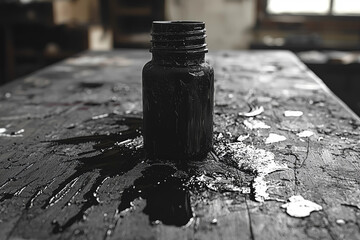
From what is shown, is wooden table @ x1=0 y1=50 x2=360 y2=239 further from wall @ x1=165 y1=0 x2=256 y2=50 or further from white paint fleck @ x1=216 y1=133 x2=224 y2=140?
wall @ x1=165 y1=0 x2=256 y2=50

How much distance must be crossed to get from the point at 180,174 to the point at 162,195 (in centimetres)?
10

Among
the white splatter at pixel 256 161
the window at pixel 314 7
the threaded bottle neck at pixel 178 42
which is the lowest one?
the white splatter at pixel 256 161

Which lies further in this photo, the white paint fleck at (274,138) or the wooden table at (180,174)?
the white paint fleck at (274,138)

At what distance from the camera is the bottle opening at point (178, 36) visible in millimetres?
872

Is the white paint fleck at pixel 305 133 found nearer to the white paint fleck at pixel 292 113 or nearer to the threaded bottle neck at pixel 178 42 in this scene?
the white paint fleck at pixel 292 113

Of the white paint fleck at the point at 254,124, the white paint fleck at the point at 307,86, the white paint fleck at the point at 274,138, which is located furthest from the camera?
the white paint fleck at the point at 307,86

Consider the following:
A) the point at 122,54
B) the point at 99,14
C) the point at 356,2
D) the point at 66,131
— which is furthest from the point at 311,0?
the point at 66,131

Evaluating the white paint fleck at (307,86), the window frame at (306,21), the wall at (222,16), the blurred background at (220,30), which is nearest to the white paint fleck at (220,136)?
the white paint fleck at (307,86)

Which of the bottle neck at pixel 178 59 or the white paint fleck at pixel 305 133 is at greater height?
the bottle neck at pixel 178 59

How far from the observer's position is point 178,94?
0.92 meters

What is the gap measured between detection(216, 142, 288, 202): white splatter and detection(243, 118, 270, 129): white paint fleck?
0.55 ft

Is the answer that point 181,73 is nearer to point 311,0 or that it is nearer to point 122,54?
point 122,54

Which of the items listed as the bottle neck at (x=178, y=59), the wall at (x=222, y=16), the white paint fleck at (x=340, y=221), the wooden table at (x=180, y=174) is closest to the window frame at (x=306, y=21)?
the wall at (x=222, y=16)

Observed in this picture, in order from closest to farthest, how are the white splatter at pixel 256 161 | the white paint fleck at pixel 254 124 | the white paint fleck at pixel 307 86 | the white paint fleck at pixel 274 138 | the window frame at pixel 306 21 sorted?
the white splatter at pixel 256 161 → the white paint fleck at pixel 274 138 → the white paint fleck at pixel 254 124 → the white paint fleck at pixel 307 86 → the window frame at pixel 306 21
